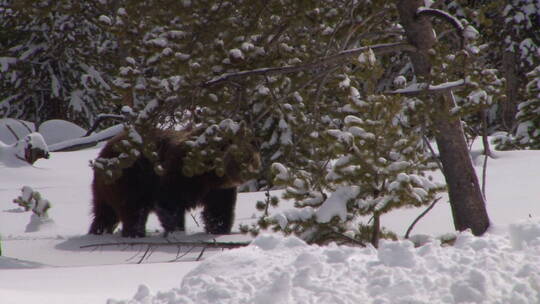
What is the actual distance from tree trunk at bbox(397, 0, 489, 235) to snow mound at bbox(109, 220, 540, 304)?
219 centimetres

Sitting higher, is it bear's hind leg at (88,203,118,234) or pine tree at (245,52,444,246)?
pine tree at (245,52,444,246)

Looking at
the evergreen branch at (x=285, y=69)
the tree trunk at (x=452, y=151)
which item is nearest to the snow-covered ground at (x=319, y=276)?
the evergreen branch at (x=285, y=69)

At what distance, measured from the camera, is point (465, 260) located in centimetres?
368

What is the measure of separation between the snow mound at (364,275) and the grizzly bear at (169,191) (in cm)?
407

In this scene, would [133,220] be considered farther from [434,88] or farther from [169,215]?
[434,88]

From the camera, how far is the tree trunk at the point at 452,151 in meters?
6.12

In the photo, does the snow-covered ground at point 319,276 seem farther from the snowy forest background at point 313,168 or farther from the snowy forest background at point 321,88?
the snowy forest background at point 321,88

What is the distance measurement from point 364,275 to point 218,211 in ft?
16.7

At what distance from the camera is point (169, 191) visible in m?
8.10

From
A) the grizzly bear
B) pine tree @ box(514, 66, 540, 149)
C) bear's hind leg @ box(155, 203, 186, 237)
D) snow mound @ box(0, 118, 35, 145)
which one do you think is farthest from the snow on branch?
snow mound @ box(0, 118, 35, 145)

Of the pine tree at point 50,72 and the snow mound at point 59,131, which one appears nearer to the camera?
the snow mound at point 59,131

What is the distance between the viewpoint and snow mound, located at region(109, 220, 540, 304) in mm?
3293

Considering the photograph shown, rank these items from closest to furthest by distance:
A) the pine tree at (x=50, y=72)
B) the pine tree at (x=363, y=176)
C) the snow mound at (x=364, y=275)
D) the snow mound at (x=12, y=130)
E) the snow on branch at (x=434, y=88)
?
the snow mound at (x=364, y=275), the snow on branch at (x=434, y=88), the pine tree at (x=363, y=176), the snow mound at (x=12, y=130), the pine tree at (x=50, y=72)

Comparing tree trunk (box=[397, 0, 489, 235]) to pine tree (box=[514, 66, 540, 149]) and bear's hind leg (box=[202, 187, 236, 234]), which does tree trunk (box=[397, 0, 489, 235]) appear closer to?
bear's hind leg (box=[202, 187, 236, 234])
